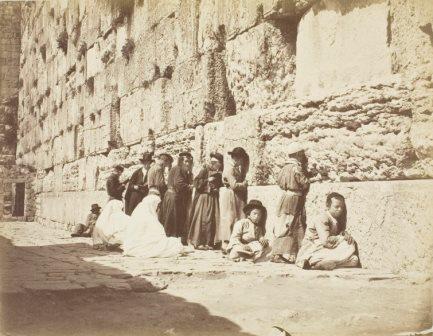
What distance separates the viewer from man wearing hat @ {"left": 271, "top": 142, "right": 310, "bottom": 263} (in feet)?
20.4

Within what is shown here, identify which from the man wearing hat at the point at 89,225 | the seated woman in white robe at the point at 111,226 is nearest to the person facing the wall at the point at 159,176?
the seated woman in white robe at the point at 111,226

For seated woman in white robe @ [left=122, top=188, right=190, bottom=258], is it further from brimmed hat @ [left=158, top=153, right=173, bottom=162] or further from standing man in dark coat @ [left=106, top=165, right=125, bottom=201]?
standing man in dark coat @ [left=106, top=165, right=125, bottom=201]

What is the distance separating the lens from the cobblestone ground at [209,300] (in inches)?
143

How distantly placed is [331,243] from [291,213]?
2.51ft

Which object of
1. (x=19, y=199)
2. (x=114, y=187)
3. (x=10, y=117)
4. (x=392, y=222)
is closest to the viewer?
(x=392, y=222)

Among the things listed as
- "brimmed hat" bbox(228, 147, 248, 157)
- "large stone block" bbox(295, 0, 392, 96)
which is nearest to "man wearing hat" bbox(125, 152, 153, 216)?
"brimmed hat" bbox(228, 147, 248, 157)

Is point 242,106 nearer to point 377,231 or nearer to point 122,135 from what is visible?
point 377,231

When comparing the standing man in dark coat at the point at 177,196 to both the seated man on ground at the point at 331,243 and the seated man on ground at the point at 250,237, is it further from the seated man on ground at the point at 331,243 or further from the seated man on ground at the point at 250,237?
the seated man on ground at the point at 331,243

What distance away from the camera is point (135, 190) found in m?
9.85

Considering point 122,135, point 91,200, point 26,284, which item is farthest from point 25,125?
point 26,284

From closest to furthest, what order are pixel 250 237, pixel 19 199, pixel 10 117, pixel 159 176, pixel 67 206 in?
1. pixel 250 237
2. pixel 159 176
3. pixel 67 206
4. pixel 19 199
5. pixel 10 117

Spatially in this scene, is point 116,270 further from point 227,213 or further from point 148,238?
point 227,213

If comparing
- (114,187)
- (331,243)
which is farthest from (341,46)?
(114,187)

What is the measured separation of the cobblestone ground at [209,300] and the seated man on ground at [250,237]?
0.40 metres
